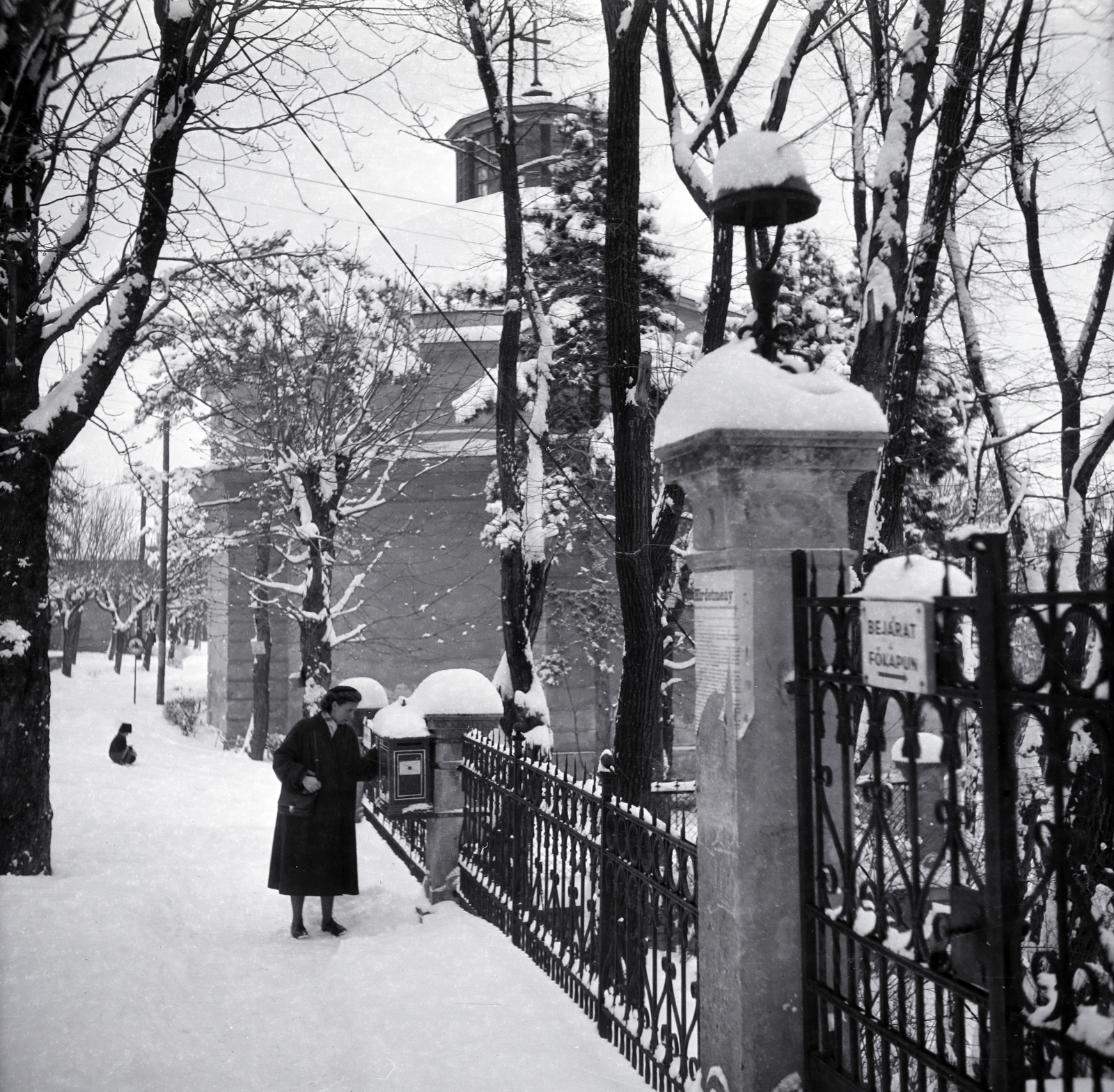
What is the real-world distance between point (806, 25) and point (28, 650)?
8.48 m

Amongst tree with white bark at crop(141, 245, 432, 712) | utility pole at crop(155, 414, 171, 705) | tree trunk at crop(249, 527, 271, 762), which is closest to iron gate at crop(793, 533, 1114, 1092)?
tree with white bark at crop(141, 245, 432, 712)

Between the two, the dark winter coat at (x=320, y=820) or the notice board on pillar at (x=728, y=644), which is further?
the dark winter coat at (x=320, y=820)

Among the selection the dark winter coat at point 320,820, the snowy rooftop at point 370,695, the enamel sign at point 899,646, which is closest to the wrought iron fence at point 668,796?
the dark winter coat at point 320,820

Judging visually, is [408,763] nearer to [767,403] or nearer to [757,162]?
[767,403]

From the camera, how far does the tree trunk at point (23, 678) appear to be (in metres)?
7.37

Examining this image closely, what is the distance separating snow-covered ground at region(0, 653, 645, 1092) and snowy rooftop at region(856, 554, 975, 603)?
254cm

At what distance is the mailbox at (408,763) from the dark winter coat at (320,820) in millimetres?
626

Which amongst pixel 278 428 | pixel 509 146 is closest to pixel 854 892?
pixel 509 146

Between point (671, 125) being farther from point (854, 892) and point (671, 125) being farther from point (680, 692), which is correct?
point (680, 692)

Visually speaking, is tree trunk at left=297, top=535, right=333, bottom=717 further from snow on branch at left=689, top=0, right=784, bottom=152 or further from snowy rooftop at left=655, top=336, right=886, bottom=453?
snowy rooftop at left=655, top=336, right=886, bottom=453

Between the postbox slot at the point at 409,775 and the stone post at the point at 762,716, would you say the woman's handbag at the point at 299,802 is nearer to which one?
the postbox slot at the point at 409,775

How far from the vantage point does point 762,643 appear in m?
3.49

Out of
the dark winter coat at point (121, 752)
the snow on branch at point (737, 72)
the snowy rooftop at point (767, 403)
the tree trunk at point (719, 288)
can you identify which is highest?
the snow on branch at point (737, 72)

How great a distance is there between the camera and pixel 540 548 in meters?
12.0
